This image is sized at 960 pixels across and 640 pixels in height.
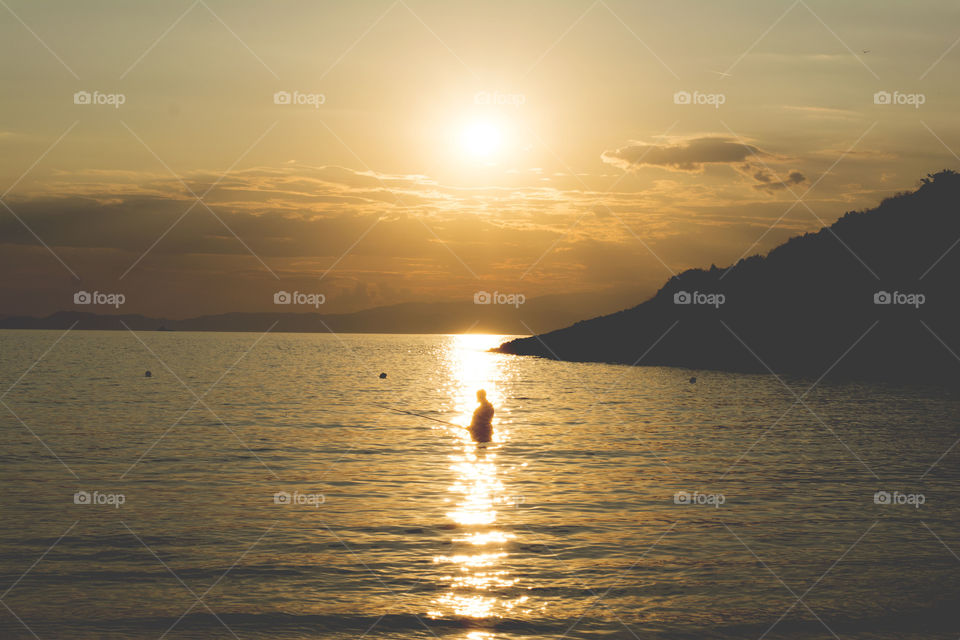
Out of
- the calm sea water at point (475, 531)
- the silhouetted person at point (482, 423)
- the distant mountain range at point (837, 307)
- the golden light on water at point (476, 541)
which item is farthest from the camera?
the distant mountain range at point (837, 307)

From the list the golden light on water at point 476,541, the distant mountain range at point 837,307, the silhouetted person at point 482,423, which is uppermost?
the distant mountain range at point 837,307

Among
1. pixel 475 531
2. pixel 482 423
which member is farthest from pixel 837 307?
pixel 475 531

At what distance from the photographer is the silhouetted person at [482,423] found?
100 ft

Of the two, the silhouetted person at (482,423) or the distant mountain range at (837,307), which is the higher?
the distant mountain range at (837,307)

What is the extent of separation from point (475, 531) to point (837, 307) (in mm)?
112098

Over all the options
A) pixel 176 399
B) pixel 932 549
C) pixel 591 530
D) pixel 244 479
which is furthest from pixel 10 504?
pixel 176 399

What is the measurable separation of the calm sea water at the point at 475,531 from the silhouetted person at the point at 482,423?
600mm

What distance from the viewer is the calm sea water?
A: 12641 mm

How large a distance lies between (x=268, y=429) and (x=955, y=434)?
106ft

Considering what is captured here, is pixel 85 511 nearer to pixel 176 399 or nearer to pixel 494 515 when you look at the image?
pixel 494 515

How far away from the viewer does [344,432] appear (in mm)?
36906

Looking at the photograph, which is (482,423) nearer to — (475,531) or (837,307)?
(475,531)

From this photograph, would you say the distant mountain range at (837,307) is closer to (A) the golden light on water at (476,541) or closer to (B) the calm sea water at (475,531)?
(B) the calm sea water at (475,531)

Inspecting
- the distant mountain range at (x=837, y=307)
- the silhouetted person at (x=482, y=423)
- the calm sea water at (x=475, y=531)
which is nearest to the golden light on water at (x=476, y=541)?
the calm sea water at (x=475, y=531)
